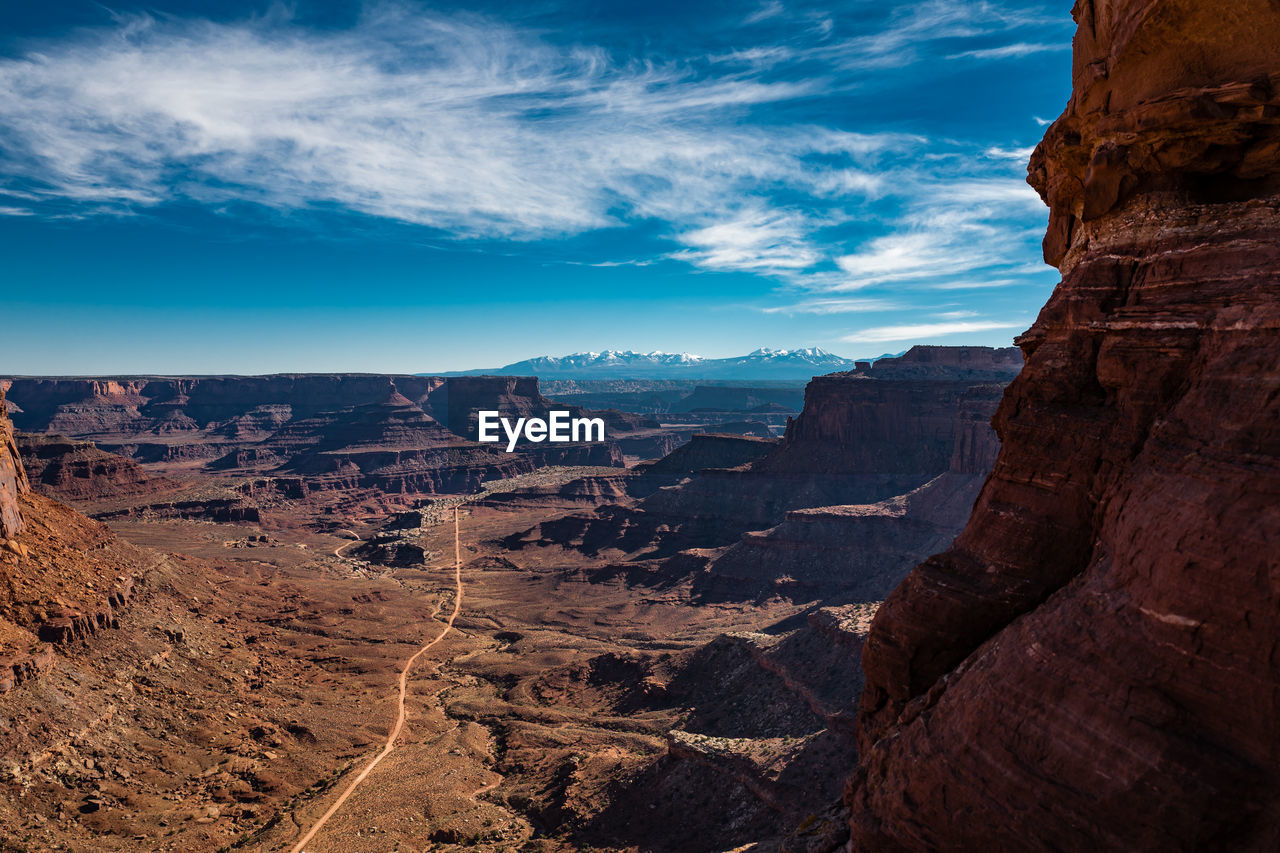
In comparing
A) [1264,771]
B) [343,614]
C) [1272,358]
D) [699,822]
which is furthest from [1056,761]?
[343,614]

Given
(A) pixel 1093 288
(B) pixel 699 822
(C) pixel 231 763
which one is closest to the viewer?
(A) pixel 1093 288

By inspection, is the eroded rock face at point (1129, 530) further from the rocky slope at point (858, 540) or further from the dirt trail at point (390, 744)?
the rocky slope at point (858, 540)

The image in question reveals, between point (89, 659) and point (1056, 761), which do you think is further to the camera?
point (89, 659)

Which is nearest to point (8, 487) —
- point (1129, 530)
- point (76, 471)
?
point (1129, 530)

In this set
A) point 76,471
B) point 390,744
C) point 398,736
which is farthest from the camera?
point 76,471

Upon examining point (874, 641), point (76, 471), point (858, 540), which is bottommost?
point (858, 540)

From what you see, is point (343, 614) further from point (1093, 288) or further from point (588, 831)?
point (1093, 288)

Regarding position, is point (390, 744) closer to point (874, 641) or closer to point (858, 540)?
point (874, 641)
